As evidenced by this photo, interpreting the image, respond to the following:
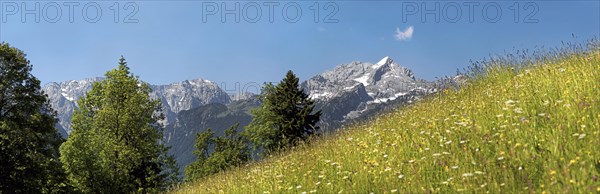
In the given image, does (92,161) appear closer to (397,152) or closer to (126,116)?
(126,116)

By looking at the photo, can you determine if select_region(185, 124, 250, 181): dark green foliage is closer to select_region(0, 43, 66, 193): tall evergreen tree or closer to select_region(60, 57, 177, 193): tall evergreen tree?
select_region(60, 57, 177, 193): tall evergreen tree

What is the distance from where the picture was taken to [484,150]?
5551mm

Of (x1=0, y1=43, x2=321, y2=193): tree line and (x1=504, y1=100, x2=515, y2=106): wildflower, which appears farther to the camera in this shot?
(x1=0, y1=43, x2=321, y2=193): tree line

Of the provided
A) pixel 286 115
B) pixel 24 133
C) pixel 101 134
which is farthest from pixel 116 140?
pixel 286 115

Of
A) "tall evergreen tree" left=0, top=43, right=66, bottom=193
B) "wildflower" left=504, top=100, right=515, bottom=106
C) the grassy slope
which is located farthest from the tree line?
"wildflower" left=504, top=100, right=515, bottom=106

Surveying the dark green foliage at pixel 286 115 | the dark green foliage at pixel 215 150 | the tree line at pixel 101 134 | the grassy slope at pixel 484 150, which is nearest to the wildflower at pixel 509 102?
the grassy slope at pixel 484 150

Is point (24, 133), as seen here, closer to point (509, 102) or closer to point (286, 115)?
point (509, 102)

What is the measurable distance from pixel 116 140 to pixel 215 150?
35.1 meters

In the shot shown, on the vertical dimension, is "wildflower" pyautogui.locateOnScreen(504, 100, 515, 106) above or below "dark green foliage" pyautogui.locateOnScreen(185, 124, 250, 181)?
above

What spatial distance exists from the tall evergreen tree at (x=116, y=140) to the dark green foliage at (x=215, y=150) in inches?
915

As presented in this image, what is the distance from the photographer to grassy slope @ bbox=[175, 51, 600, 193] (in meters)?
4.50

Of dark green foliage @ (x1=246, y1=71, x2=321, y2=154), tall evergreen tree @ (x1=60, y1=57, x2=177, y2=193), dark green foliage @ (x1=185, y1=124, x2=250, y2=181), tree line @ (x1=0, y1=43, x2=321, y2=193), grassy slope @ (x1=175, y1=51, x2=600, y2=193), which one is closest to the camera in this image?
grassy slope @ (x1=175, y1=51, x2=600, y2=193)

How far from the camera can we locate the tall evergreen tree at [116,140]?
30409 millimetres

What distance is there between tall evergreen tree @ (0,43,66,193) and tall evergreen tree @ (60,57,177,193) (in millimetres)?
4410
